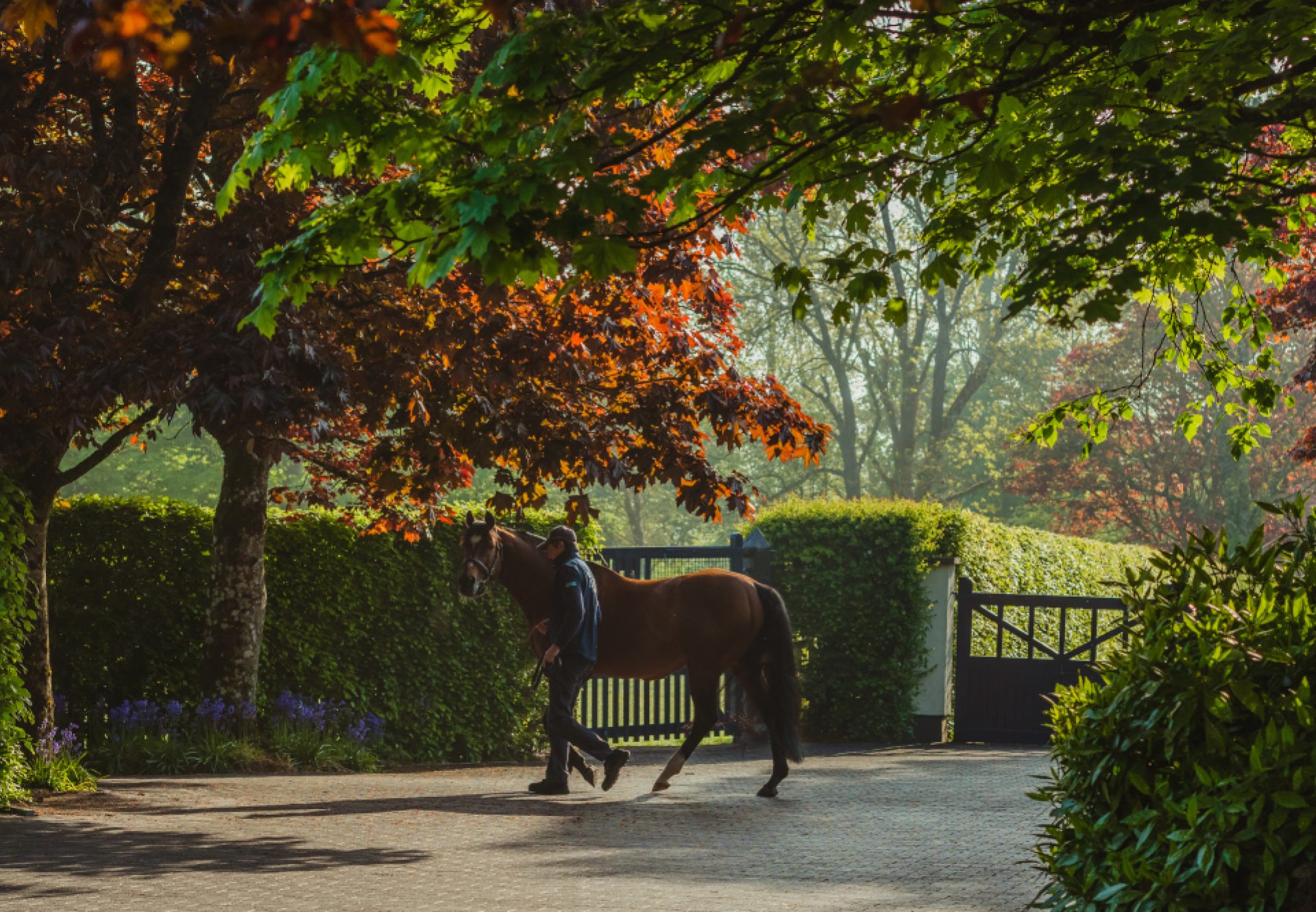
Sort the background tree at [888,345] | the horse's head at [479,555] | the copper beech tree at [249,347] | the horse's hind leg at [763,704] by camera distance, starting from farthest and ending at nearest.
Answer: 1. the background tree at [888,345]
2. the horse's hind leg at [763,704]
3. the horse's head at [479,555]
4. the copper beech tree at [249,347]

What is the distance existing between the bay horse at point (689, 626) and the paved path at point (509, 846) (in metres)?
0.71

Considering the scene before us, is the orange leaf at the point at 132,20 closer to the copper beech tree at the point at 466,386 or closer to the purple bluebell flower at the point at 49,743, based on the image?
Result: the copper beech tree at the point at 466,386

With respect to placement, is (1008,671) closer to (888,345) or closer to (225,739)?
(225,739)

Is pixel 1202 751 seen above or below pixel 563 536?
below

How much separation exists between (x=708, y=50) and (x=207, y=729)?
8488 mm

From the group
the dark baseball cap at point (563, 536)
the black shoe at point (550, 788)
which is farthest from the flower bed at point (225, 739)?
the dark baseball cap at point (563, 536)

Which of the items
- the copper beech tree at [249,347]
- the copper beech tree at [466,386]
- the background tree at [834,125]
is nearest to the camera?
the background tree at [834,125]

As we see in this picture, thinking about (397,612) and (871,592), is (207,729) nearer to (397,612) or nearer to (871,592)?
(397,612)

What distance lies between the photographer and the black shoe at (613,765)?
10672mm

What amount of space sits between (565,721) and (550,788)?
60 cm

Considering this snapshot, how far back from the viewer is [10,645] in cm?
875

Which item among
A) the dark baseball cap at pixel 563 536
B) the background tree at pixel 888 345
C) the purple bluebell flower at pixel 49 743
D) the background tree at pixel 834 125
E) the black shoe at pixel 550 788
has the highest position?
the background tree at pixel 888 345

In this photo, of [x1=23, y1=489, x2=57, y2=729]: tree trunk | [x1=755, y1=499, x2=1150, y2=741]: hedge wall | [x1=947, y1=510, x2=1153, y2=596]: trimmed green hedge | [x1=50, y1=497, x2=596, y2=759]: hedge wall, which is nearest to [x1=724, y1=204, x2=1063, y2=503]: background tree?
[x1=947, y1=510, x2=1153, y2=596]: trimmed green hedge

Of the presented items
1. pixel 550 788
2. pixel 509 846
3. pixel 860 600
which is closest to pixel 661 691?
pixel 860 600
